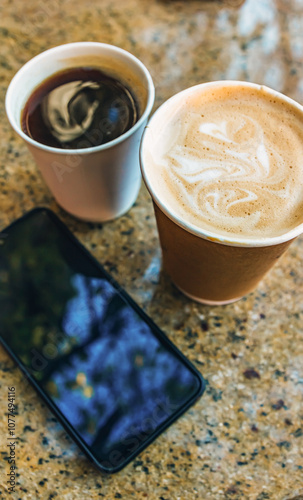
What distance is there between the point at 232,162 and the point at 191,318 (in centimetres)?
26

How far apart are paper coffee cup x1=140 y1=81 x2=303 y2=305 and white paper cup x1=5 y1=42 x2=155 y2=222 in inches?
1.9

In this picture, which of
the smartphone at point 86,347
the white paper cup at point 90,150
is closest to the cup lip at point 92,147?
the white paper cup at point 90,150

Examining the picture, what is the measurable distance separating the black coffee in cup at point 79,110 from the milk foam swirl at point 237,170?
0.12 metres

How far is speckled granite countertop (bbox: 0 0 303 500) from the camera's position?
0.56 m

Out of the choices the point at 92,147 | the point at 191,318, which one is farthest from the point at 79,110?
the point at 191,318

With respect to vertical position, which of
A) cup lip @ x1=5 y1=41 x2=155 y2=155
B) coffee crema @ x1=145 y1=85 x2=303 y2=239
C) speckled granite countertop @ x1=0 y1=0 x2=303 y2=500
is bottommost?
speckled granite countertop @ x1=0 y1=0 x2=303 y2=500

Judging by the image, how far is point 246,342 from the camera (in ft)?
2.13

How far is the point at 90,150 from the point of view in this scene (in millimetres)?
546

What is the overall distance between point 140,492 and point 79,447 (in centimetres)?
10

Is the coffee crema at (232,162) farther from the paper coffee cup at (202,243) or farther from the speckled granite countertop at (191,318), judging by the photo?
the speckled granite countertop at (191,318)

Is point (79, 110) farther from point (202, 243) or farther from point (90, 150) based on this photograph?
point (202, 243)

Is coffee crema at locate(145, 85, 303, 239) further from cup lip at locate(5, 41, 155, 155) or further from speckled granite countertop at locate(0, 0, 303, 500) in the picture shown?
speckled granite countertop at locate(0, 0, 303, 500)

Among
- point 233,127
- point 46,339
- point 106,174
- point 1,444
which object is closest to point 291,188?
point 233,127

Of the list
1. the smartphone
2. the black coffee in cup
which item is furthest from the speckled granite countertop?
the black coffee in cup
